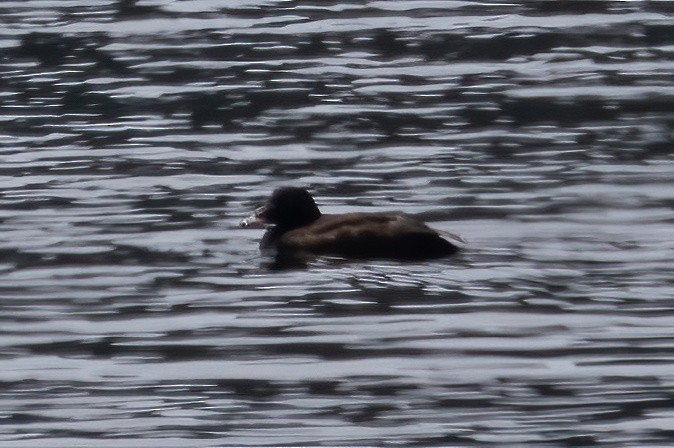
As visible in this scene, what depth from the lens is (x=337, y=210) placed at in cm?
1700

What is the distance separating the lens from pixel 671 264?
47.6 feet

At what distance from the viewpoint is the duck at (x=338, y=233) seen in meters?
15.0

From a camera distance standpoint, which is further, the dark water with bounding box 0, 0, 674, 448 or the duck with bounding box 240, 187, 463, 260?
the duck with bounding box 240, 187, 463, 260

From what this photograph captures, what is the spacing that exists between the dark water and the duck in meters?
0.17

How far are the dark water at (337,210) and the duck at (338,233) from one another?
0.17 metres

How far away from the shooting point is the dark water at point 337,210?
11438 mm

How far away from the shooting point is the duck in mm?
14961

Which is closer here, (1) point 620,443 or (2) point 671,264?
(1) point 620,443

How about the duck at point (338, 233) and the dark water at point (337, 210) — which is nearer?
the dark water at point (337, 210)

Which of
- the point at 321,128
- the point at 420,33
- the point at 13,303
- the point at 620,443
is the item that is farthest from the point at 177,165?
the point at 620,443

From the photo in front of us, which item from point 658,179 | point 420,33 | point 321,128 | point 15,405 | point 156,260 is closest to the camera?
point 15,405

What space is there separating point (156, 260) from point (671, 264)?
11.9 ft

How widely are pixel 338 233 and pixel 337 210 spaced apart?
174 cm

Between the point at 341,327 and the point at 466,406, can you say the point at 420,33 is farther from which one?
the point at 466,406
